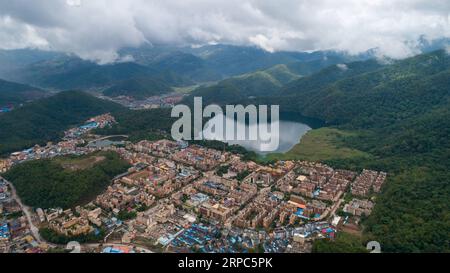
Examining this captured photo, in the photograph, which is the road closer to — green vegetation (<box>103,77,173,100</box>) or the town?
the town

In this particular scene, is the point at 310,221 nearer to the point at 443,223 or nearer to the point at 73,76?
the point at 443,223

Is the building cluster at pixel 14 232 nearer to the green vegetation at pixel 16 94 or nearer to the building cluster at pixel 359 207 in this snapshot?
the building cluster at pixel 359 207

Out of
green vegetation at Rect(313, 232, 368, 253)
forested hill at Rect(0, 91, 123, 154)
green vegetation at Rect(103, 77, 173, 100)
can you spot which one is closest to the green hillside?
green vegetation at Rect(103, 77, 173, 100)

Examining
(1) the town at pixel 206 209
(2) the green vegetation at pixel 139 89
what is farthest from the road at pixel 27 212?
(2) the green vegetation at pixel 139 89

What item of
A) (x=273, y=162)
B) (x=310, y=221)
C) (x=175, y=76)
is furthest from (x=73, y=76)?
(x=310, y=221)

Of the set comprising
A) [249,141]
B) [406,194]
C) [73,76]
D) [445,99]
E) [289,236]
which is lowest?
[289,236]

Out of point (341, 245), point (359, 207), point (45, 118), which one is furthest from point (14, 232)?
point (45, 118)

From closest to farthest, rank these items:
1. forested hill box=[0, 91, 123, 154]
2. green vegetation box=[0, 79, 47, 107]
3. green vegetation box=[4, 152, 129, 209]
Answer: green vegetation box=[4, 152, 129, 209] → forested hill box=[0, 91, 123, 154] → green vegetation box=[0, 79, 47, 107]
